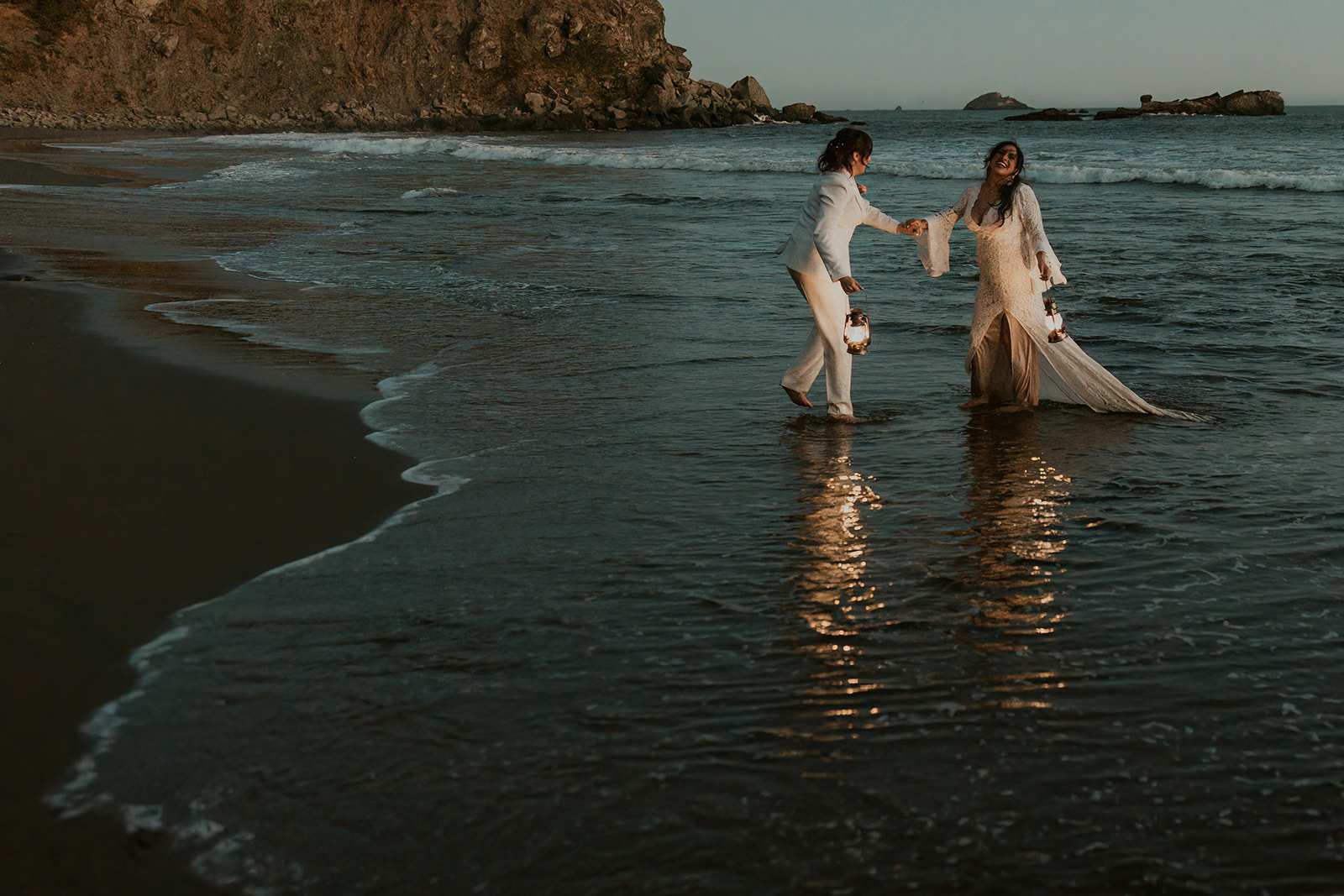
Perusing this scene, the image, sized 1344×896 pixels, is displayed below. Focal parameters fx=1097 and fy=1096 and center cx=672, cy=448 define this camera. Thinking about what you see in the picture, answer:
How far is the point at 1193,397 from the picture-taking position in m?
6.76

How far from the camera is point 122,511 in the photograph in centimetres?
432

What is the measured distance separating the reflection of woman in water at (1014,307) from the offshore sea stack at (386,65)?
249ft

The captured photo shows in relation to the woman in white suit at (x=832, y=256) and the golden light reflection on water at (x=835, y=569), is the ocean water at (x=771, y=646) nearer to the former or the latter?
the golden light reflection on water at (x=835, y=569)

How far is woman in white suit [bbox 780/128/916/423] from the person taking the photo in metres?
5.99

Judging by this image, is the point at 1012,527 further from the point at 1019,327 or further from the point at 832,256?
the point at 1019,327

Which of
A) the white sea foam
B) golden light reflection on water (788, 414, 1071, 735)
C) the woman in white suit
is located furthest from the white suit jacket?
the white sea foam

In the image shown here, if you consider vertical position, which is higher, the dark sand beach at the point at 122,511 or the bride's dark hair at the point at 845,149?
the bride's dark hair at the point at 845,149

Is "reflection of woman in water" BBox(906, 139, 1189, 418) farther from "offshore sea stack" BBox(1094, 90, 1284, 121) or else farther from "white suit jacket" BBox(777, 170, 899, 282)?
"offshore sea stack" BBox(1094, 90, 1284, 121)

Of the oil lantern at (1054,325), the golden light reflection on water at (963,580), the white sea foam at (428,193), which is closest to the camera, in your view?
the golden light reflection on water at (963,580)

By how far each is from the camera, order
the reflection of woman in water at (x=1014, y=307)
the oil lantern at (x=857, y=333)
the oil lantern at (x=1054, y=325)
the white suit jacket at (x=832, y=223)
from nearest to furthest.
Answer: the white suit jacket at (x=832, y=223)
the oil lantern at (x=857, y=333)
the reflection of woman in water at (x=1014, y=307)
the oil lantern at (x=1054, y=325)

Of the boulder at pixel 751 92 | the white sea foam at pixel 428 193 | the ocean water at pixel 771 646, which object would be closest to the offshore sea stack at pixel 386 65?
the boulder at pixel 751 92

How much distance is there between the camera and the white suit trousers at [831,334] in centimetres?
619

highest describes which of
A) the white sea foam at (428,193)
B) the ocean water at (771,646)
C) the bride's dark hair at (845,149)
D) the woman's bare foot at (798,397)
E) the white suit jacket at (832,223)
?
the white sea foam at (428,193)

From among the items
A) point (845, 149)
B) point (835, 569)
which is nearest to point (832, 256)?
point (845, 149)
